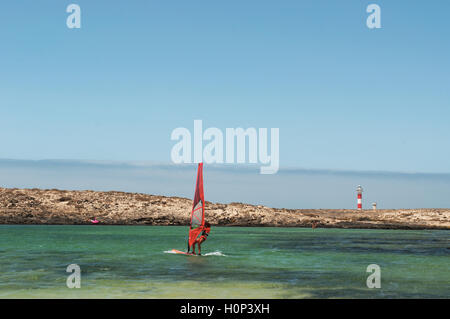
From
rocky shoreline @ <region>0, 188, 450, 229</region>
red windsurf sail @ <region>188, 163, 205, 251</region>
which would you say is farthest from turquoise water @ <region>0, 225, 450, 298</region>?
rocky shoreline @ <region>0, 188, 450, 229</region>

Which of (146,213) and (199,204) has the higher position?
(199,204)

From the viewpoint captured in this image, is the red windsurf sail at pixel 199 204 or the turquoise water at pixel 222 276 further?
the red windsurf sail at pixel 199 204

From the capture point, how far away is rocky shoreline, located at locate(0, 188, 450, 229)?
124 metres

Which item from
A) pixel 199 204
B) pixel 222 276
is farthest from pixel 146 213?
pixel 222 276

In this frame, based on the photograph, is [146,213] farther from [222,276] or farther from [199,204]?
[222,276]

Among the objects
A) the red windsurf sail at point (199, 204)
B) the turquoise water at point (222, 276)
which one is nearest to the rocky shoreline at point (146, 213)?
the turquoise water at point (222, 276)

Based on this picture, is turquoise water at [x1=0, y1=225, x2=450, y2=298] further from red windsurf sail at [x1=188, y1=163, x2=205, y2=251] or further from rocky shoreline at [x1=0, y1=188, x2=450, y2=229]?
rocky shoreline at [x1=0, y1=188, x2=450, y2=229]

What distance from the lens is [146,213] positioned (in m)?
127

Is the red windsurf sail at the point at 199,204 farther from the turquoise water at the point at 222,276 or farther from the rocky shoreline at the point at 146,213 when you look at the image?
the rocky shoreline at the point at 146,213

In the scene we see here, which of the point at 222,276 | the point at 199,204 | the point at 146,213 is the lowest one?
the point at 146,213

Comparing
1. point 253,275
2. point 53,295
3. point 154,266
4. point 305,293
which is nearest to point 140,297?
point 53,295

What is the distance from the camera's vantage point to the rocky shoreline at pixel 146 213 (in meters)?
124

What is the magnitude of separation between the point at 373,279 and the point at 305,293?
6933 mm

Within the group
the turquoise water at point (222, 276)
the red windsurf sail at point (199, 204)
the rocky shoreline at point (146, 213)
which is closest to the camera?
the turquoise water at point (222, 276)
